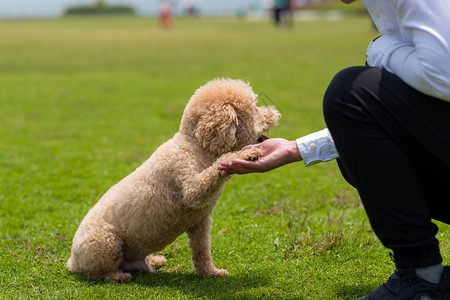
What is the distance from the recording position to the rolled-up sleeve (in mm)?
2088

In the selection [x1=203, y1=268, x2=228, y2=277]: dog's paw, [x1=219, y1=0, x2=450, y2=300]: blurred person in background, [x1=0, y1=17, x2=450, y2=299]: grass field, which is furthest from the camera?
[x1=203, y1=268, x2=228, y2=277]: dog's paw

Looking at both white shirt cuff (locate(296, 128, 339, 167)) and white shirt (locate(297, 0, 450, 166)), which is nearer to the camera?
white shirt (locate(297, 0, 450, 166))

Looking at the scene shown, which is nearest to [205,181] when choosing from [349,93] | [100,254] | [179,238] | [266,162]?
[266,162]

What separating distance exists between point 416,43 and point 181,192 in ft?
4.72

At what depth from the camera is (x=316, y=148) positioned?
2715 millimetres

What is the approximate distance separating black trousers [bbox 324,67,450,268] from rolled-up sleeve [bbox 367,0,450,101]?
8 centimetres

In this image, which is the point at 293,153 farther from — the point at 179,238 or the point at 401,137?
the point at 179,238

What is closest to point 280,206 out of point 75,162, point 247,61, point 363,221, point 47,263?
point 363,221

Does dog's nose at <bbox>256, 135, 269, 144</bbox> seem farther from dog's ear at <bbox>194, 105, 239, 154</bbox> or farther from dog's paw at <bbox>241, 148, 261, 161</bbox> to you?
dog's paw at <bbox>241, 148, 261, 161</bbox>

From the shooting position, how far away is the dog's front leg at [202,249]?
3.19m

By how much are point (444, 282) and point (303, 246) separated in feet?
4.08

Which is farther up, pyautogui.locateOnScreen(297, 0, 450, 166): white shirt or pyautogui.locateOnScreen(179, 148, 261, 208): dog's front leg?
pyautogui.locateOnScreen(297, 0, 450, 166): white shirt

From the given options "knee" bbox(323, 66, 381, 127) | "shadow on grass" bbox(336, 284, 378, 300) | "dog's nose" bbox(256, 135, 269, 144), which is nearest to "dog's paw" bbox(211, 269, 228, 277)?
"shadow on grass" bbox(336, 284, 378, 300)

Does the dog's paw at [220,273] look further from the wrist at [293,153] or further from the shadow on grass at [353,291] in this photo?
the wrist at [293,153]
